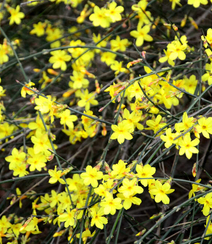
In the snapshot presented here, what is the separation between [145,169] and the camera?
1.39 m

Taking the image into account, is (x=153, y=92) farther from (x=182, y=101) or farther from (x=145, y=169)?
(x=182, y=101)

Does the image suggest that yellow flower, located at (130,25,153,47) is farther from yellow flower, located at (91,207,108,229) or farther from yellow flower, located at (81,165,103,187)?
yellow flower, located at (91,207,108,229)

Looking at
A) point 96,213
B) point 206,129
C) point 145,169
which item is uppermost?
point 206,129

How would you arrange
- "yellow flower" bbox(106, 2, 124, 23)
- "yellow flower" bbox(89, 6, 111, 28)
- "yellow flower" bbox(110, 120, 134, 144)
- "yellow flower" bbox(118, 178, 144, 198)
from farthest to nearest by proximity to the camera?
"yellow flower" bbox(89, 6, 111, 28) < "yellow flower" bbox(106, 2, 124, 23) < "yellow flower" bbox(110, 120, 134, 144) < "yellow flower" bbox(118, 178, 144, 198)

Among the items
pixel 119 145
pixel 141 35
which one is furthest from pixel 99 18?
pixel 119 145

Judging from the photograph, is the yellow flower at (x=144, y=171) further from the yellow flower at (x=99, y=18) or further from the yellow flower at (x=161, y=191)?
the yellow flower at (x=99, y=18)

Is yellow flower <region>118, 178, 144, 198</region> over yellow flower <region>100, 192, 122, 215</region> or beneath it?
over

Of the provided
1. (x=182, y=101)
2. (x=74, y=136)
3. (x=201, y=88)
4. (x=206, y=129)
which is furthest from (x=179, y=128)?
(x=182, y=101)

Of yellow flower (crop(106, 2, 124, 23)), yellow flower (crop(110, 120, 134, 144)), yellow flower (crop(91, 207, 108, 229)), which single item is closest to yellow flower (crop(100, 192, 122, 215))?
yellow flower (crop(91, 207, 108, 229))

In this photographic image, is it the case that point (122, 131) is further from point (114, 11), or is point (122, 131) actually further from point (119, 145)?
point (114, 11)

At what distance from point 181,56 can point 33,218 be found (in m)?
1.27

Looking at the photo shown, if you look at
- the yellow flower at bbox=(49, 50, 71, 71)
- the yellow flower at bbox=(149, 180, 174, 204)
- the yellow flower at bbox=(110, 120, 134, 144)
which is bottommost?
the yellow flower at bbox=(149, 180, 174, 204)

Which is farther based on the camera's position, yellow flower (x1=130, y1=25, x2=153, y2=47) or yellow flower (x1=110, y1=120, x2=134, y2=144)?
yellow flower (x1=130, y1=25, x2=153, y2=47)

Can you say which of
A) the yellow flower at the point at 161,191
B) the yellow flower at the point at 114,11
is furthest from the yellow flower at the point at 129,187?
the yellow flower at the point at 114,11
